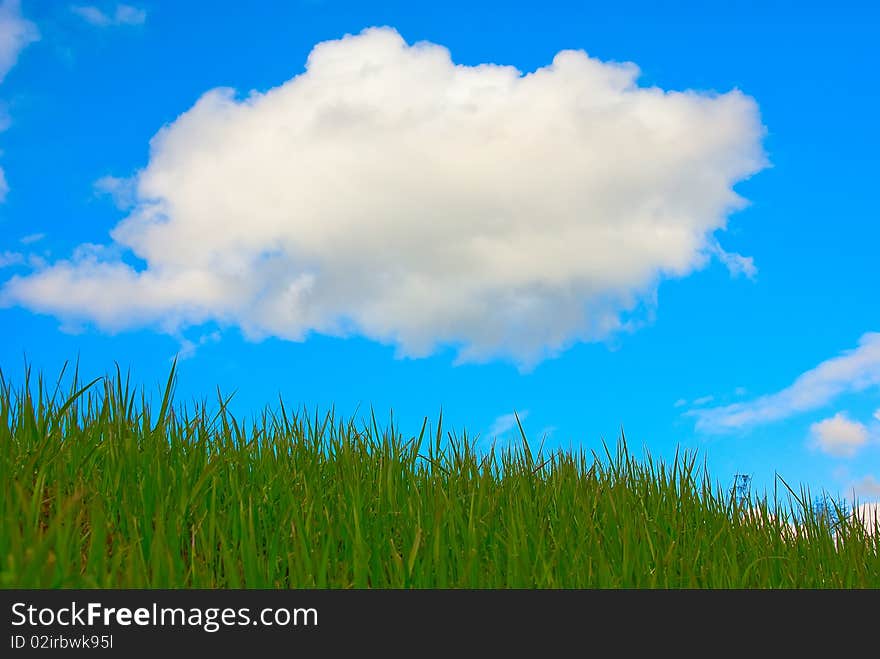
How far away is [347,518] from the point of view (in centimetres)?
455

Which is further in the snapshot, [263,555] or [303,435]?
[303,435]

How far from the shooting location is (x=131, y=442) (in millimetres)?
4598

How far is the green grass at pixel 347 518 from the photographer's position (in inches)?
151

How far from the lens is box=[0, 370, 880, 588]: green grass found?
384 centimetres
